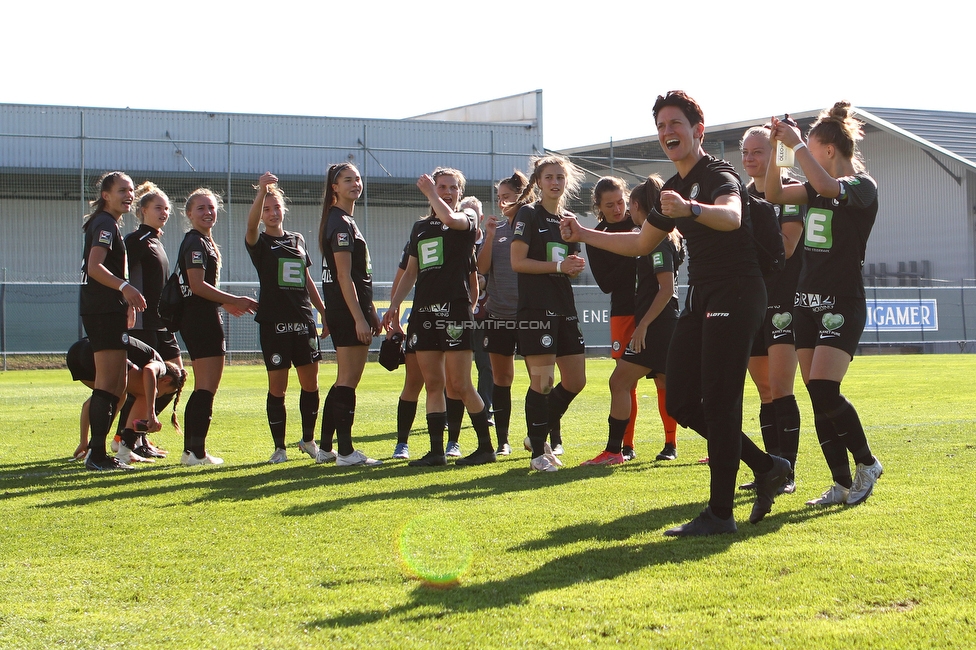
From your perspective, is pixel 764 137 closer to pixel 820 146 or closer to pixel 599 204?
pixel 820 146

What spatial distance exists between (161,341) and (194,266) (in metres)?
1.28

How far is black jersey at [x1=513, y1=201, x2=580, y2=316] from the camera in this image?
6.29 m

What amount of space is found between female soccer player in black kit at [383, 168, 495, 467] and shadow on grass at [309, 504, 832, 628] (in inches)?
86.9

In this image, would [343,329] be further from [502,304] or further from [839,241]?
[839,241]

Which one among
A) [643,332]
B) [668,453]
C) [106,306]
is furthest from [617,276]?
[106,306]

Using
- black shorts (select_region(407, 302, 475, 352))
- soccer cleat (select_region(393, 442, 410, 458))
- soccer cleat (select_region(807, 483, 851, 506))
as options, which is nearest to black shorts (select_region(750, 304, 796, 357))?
soccer cleat (select_region(807, 483, 851, 506))

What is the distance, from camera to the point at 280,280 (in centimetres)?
716

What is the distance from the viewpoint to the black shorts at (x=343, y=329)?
6.78m

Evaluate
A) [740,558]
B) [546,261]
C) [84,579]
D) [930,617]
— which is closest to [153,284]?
[546,261]

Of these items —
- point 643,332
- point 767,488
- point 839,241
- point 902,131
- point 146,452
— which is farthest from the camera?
point 902,131

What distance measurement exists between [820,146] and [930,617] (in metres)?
2.82

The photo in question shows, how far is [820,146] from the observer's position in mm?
5125

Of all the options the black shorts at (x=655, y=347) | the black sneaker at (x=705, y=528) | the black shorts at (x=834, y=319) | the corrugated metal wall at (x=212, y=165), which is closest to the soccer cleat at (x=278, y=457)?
the black shorts at (x=655, y=347)

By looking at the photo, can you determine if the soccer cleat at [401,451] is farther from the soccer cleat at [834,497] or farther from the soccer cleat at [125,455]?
the soccer cleat at [834,497]
